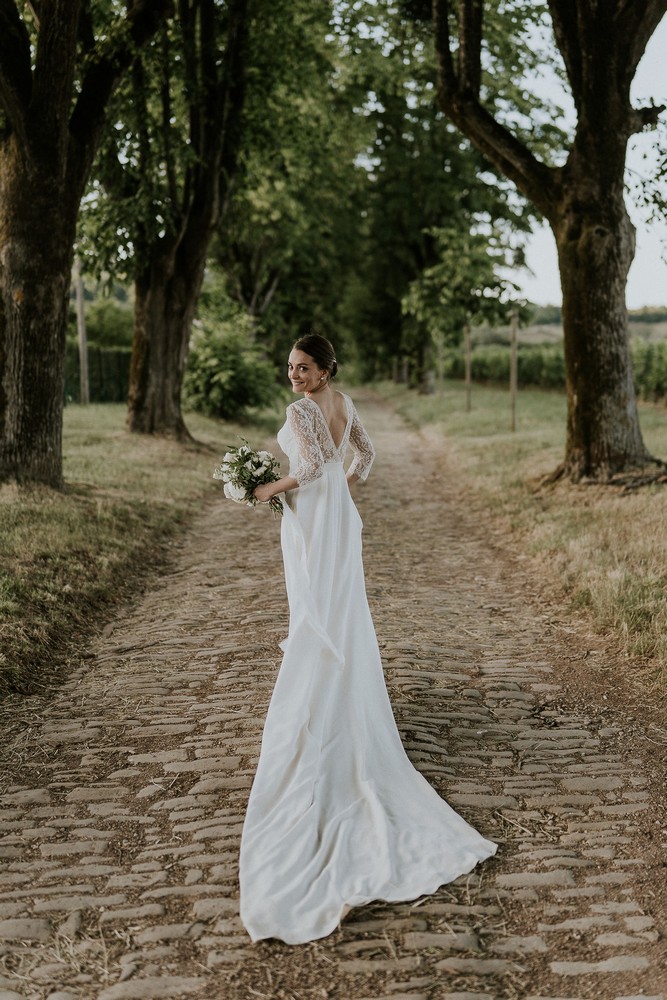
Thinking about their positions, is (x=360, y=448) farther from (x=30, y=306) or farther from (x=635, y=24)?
(x=635, y=24)

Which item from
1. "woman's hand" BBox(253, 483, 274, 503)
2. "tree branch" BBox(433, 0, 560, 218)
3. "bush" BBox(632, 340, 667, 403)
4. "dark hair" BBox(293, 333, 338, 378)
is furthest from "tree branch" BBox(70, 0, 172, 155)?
"bush" BBox(632, 340, 667, 403)

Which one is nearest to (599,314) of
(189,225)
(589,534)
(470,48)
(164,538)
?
(589,534)

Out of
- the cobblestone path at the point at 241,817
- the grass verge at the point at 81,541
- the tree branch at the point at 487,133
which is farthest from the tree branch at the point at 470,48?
the cobblestone path at the point at 241,817

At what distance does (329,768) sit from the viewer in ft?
14.6

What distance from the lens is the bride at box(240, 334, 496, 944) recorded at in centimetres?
362

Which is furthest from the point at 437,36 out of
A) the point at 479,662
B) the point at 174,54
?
the point at 479,662

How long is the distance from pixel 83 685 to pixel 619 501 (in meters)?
6.99

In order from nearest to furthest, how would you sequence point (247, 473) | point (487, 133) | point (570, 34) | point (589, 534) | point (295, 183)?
point (247, 473)
point (589, 534)
point (570, 34)
point (487, 133)
point (295, 183)

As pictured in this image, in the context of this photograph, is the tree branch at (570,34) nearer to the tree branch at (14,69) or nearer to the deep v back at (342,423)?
the tree branch at (14,69)

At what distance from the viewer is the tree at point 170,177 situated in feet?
50.2

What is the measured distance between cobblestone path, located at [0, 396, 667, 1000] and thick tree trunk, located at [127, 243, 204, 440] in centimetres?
1014

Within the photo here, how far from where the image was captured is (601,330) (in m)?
11.5

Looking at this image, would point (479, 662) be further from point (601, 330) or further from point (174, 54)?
point (174, 54)

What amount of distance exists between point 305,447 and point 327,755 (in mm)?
1624
